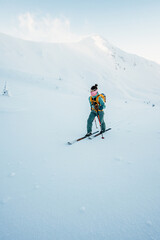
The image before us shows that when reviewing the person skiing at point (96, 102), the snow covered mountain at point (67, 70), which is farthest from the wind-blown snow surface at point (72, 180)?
the snow covered mountain at point (67, 70)

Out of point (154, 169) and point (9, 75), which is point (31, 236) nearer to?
point (154, 169)

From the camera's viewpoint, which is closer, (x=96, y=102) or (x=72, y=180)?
(x=72, y=180)

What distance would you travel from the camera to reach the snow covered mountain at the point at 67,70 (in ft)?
46.0

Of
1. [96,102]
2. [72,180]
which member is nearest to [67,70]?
[96,102]

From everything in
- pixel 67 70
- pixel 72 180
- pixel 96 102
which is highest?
pixel 67 70

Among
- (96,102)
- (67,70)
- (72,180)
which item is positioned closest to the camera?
(72,180)

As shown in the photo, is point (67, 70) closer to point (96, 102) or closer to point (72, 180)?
point (96, 102)

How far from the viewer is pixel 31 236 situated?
149cm

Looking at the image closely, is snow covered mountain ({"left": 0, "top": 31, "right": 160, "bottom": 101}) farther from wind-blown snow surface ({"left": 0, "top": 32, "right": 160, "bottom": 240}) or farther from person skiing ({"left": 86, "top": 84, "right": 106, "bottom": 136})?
person skiing ({"left": 86, "top": 84, "right": 106, "bottom": 136})

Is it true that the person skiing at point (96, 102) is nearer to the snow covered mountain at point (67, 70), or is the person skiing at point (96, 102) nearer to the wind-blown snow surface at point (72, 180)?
the wind-blown snow surface at point (72, 180)

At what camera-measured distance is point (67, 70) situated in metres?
17.9

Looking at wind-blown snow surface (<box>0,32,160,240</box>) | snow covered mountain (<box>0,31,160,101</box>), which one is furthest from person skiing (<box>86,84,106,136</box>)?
snow covered mountain (<box>0,31,160,101</box>)

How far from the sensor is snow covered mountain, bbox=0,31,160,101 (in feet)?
46.0

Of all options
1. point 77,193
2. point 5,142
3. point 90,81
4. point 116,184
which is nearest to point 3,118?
point 5,142
